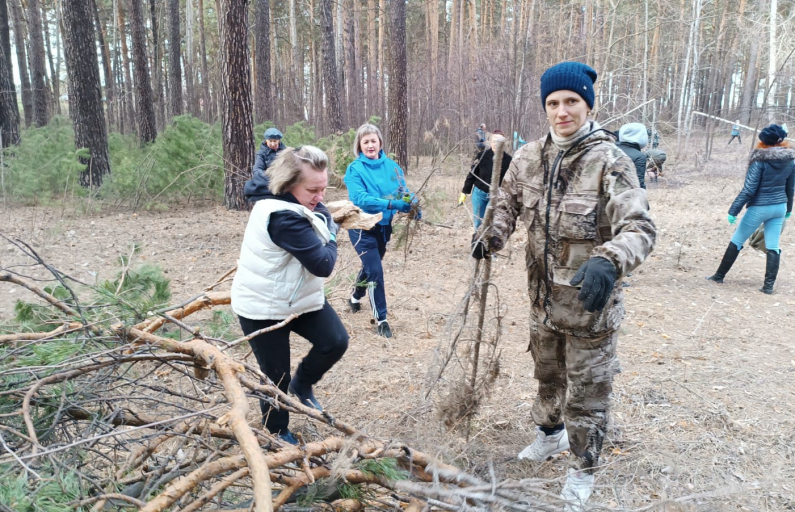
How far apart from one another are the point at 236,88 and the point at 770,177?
23.7 ft

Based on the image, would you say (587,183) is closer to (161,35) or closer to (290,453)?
(290,453)

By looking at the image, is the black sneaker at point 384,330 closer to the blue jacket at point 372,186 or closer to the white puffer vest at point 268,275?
the blue jacket at point 372,186

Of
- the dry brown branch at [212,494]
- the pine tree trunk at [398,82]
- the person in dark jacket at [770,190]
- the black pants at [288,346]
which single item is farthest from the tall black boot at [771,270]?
the pine tree trunk at [398,82]

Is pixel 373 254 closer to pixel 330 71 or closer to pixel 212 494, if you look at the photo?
pixel 212 494

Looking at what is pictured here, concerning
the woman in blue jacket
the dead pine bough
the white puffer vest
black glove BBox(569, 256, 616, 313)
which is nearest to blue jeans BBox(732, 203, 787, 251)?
the woman in blue jacket

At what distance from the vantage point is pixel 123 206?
8797 mm

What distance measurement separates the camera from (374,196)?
4344 mm

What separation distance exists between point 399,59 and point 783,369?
9075mm

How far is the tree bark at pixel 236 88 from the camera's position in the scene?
308 inches

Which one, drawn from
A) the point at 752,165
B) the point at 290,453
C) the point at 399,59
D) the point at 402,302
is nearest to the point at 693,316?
the point at 752,165

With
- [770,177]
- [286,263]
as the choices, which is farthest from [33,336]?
[770,177]

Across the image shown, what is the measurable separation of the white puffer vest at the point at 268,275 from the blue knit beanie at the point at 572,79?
1.23 meters

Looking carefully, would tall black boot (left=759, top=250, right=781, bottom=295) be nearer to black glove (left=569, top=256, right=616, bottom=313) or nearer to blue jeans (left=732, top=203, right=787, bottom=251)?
blue jeans (left=732, top=203, right=787, bottom=251)

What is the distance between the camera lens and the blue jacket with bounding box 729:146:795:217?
18.1 feet
